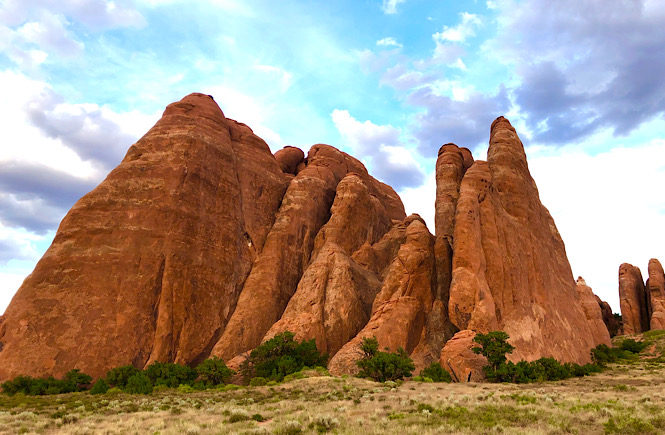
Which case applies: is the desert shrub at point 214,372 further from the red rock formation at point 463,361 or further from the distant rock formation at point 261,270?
the red rock formation at point 463,361

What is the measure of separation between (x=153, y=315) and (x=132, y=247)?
6.87 m

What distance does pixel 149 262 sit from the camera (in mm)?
41250

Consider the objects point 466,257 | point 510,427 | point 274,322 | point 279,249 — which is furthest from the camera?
point 279,249

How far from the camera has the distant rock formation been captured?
37.0m

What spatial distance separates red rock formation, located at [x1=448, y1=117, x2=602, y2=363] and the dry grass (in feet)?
36.9

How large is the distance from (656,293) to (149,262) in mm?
85984

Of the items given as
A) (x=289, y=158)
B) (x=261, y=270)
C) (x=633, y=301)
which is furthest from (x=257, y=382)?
(x=633, y=301)

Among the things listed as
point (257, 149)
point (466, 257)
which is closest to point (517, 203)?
point (466, 257)

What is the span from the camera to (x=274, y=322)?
46.7 m

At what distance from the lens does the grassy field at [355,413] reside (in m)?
15.0

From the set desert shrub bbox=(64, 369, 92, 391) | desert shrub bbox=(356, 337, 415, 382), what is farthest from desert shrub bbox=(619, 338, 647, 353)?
desert shrub bbox=(64, 369, 92, 391)

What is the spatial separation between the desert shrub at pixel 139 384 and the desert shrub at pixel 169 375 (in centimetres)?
176

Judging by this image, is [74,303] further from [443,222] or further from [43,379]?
[443,222]

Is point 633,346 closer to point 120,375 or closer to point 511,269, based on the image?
point 511,269
